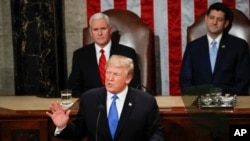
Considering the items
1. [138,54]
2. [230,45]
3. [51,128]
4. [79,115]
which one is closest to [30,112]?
[51,128]

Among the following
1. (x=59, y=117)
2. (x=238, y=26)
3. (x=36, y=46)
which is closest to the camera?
(x=59, y=117)

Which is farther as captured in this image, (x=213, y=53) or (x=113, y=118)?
(x=213, y=53)

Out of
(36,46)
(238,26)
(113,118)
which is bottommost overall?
(113,118)

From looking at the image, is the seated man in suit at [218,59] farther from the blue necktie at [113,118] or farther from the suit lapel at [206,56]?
the blue necktie at [113,118]

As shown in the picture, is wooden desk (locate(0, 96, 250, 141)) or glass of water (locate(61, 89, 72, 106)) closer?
wooden desk (locate(0, 96, 250, 141))

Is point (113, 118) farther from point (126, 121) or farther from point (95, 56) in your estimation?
point (95, 56)

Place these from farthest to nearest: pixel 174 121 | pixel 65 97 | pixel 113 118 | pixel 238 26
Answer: pixel 238 26
pixel 65 97
pixel 174 121
pixel 113 118

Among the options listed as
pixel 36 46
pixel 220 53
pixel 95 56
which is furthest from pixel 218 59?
pixel 36 46

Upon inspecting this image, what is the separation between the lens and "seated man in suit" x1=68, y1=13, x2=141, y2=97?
195 inches

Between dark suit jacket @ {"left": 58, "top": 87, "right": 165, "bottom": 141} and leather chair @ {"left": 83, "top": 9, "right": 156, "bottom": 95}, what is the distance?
5.45ft

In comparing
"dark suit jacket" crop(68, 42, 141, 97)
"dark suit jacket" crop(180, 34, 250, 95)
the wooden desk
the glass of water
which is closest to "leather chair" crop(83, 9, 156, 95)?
"dark suit jacket" crop(68, 42, 141, 97)

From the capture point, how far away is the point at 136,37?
17.5 feet

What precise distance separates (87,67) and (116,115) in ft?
5.02

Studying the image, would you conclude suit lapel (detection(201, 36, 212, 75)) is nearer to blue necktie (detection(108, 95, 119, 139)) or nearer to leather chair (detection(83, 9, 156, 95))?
leather chair (detection(83, 9, 156, 95))
